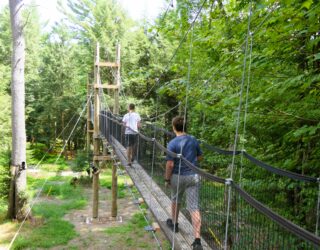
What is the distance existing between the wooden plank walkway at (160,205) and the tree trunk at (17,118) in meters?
2.66

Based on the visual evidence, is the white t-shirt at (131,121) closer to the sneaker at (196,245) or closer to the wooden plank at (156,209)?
the wooden plank at (156,209)

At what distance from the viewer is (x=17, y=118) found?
639 cm

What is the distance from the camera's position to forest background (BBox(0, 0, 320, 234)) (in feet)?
7.58

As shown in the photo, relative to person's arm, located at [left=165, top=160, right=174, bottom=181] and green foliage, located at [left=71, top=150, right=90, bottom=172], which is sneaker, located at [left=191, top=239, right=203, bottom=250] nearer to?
person's arm, located at [left=165, top=160, right=174, bottom=181]

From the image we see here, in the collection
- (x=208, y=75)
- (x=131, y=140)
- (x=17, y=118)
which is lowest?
(x=131, y=140)

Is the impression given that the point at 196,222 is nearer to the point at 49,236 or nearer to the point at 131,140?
the point at 131,140

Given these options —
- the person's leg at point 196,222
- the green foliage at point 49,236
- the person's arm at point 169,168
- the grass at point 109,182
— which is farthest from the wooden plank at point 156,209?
the grass at point 109,182

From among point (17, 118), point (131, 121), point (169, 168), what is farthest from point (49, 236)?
point (169, 168)

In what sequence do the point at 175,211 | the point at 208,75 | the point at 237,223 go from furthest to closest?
the point at 208,75
the point at 175,211
the point at 237,223

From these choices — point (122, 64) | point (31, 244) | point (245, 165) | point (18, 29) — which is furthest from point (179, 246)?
point (122, 64)

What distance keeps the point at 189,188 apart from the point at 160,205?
0.84 m

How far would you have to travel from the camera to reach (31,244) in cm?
541

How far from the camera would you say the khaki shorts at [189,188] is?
217cm

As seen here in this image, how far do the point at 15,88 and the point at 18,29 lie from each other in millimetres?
1174
